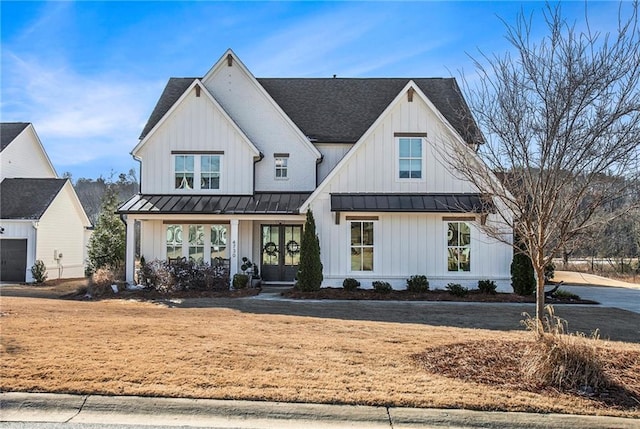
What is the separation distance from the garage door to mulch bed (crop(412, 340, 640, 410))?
25.1m

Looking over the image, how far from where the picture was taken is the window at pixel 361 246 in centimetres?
1808

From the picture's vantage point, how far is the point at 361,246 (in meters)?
18.1

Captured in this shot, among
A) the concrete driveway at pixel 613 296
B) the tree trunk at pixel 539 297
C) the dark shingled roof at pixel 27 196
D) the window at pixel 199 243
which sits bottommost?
the concrete driveway at pixel 613 296

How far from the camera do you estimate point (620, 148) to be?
22.7ft

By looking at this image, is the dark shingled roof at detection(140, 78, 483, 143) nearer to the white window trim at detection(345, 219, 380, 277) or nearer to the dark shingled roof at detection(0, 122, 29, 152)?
the white window trim at detection(345, 219, 380, 277)

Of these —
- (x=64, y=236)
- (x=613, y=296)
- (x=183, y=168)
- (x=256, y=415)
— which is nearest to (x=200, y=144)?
(x=183, y=168)

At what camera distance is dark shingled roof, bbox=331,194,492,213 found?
679 inches

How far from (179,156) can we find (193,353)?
47.5 ft

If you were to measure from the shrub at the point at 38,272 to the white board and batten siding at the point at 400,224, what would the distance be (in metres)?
16.3

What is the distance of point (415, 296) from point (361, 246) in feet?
9.06

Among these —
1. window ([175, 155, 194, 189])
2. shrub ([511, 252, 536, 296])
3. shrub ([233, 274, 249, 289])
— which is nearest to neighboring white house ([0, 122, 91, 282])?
window ([175, 155, 194, 189])

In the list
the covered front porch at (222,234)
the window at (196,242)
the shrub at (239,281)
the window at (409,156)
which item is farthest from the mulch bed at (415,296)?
the window at (196,242)

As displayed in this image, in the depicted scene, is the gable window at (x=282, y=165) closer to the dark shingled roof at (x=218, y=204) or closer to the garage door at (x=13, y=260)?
the dark shingled roof at (x=218, y=204)

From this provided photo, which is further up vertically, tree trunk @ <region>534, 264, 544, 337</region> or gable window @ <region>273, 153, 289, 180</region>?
gable window @ <region>273, 153, 289, 180</region>
